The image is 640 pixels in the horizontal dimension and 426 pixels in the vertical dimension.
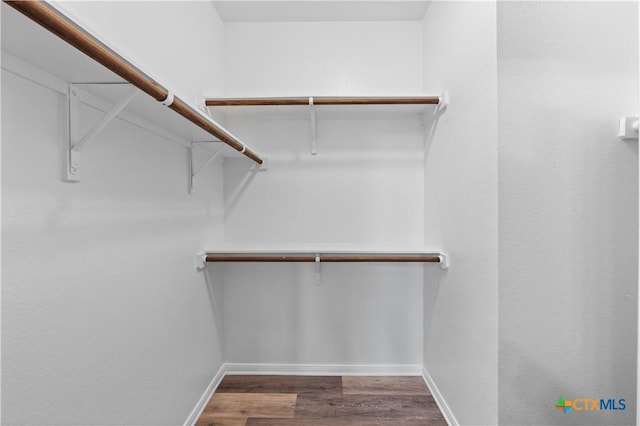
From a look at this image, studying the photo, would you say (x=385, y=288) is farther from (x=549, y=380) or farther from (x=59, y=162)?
(x=59, y=162)

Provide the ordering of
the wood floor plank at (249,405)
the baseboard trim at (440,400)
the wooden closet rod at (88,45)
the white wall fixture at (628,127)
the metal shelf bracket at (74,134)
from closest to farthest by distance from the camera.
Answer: the wooden closet rod at (88,45) < the metal shelf bracket at (74,134) < the white wall fixture at (628,127) < the baseboard trim at (440,400) < the wood floor plank at (249,405)

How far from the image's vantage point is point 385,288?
2.14 meters

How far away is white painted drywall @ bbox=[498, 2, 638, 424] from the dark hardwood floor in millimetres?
753

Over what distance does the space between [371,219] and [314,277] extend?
51 centimetres

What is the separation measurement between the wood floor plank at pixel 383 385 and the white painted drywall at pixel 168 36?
1728 millimetres

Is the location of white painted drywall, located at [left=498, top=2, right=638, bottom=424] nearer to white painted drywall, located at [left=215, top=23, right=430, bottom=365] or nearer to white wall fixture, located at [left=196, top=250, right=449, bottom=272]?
white wall fixture, located at [left=196, top=250, right=449, bottom=272]

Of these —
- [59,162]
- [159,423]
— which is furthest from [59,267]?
[159,423]

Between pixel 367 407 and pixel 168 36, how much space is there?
197 cm

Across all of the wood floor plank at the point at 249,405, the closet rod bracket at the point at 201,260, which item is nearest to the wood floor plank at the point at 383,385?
the wood floor plank at the point at 249,405

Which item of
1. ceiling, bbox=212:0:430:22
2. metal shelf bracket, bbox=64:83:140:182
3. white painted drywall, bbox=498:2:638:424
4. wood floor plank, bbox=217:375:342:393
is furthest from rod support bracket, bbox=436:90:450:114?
wood floor plank, bbox=217:375:342:393

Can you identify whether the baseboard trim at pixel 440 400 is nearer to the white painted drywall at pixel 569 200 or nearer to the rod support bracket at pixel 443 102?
the white painted drywall at pixel 569 200

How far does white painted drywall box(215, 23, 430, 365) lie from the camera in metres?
2.13

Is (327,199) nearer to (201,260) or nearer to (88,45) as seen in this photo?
(201,260)

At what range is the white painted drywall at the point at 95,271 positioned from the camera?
2.44 ft
